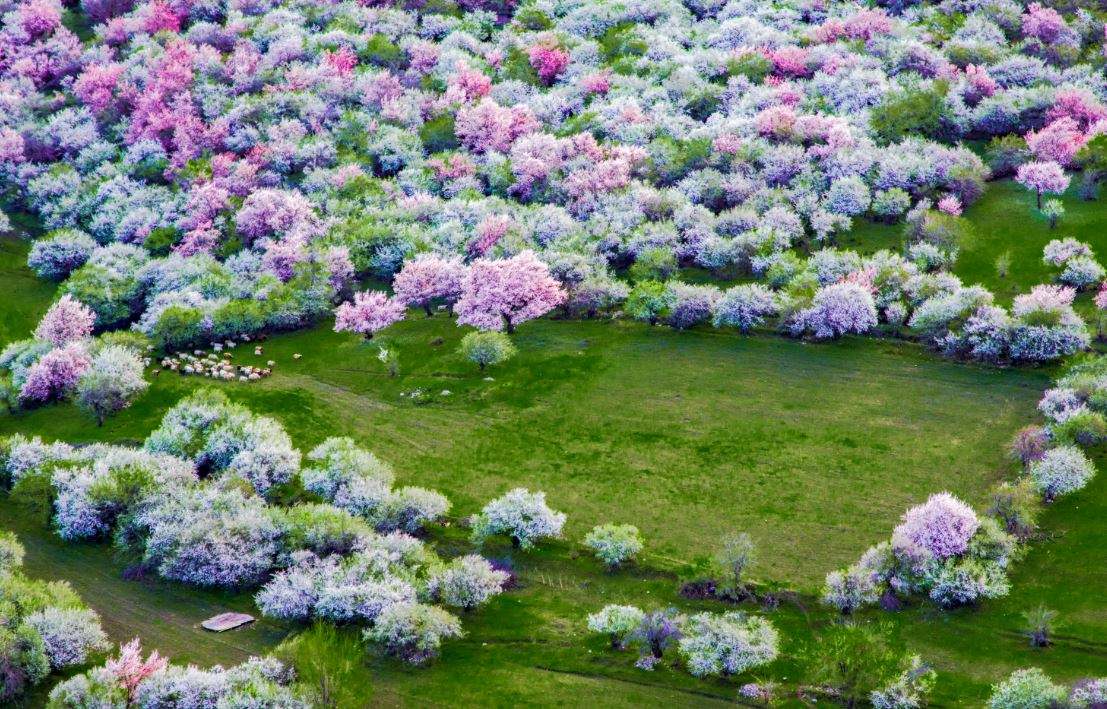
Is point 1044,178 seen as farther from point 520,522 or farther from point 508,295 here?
point 520,522

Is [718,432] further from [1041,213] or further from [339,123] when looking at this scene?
[339,123]

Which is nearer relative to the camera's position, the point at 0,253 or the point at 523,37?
the point at 0,253

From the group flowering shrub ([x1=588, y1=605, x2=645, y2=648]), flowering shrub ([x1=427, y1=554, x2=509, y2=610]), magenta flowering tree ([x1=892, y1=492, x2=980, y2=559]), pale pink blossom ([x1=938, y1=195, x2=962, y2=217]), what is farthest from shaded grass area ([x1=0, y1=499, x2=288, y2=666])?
pale pink blossom ([x1=938, y1=195, x2=962, y2=217])

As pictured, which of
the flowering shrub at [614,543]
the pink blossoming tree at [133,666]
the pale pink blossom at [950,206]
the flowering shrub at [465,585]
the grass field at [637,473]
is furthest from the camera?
the pale pink blossom at [950,206]

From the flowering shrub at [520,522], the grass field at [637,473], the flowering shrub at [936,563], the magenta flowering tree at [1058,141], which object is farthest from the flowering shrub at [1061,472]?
the magenta flowering tree at [1058,141]

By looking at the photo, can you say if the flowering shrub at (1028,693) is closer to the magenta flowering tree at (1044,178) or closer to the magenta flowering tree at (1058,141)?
the magenta flowering tree at (1044,178)

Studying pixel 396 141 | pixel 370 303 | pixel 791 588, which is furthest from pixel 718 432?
pixel 396 141

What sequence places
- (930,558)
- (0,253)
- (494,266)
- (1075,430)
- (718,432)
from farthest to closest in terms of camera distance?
(0,253) < (494,266) < (718,432) < (1075,430) < (930,558)
